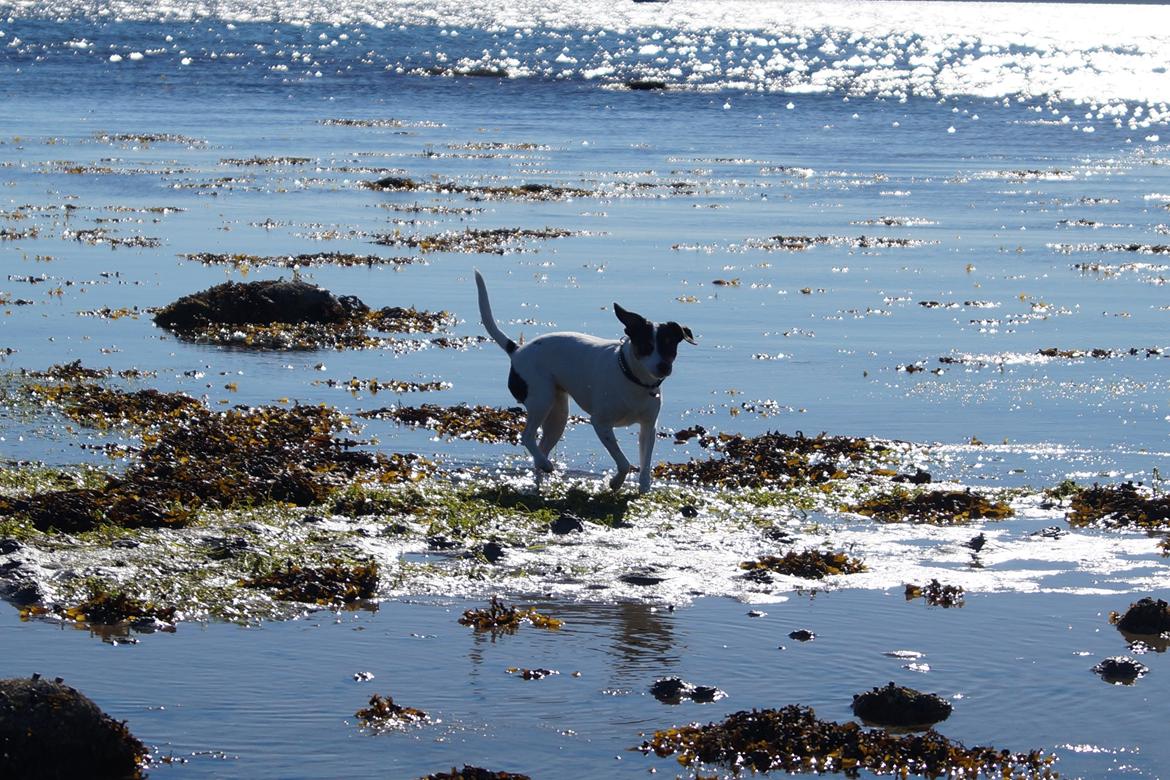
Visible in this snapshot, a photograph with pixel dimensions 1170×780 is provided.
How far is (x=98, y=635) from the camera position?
26.7 ft

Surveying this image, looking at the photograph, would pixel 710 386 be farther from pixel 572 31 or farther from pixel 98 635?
pixel 572 31

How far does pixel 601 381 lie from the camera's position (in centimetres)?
1175

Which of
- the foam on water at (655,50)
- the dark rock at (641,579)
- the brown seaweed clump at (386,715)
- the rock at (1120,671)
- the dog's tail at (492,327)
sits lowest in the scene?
the foam on water at (655,50)

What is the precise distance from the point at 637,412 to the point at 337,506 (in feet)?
7.18

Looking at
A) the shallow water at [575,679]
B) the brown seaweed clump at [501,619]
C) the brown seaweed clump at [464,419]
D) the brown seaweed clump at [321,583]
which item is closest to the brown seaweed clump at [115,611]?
the shallow water at [575,679]

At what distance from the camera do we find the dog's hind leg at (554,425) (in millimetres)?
12414

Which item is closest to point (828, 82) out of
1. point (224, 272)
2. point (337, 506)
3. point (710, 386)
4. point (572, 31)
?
point (572, 31)

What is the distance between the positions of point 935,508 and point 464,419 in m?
4.09

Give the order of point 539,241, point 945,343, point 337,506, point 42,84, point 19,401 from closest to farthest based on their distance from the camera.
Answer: point 337,506
point 19,401
point 945,343
point 539,241
point 42,84

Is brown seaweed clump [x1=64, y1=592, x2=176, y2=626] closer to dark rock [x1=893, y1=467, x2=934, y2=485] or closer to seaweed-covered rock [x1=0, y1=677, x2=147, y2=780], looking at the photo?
seaweed-covered rock [x1=0, y1=677, x2=147, y2=780]

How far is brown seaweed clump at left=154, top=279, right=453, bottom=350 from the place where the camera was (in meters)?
17.3

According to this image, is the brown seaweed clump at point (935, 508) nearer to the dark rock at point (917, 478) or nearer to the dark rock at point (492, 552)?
the dark rock at point (917, 478)

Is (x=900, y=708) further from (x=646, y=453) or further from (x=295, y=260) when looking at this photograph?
(x=295, y=260)

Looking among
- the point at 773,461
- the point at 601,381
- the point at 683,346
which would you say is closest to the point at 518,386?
the point at 601,381
